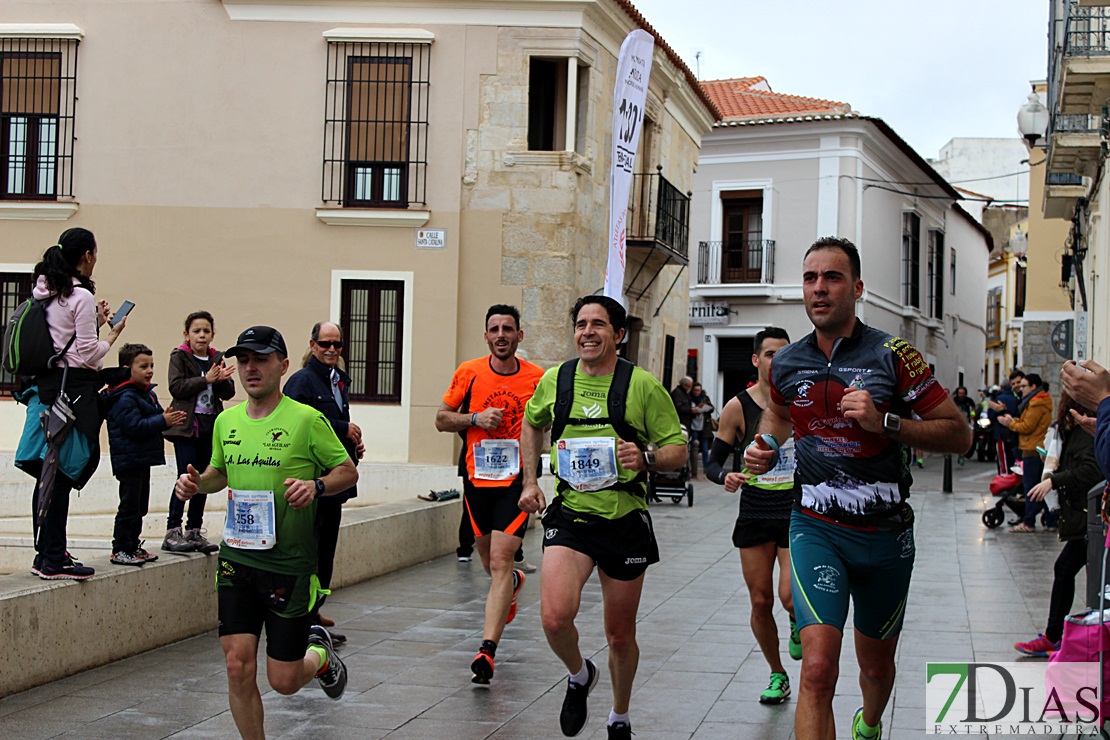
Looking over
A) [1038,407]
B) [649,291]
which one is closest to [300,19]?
[649,291]

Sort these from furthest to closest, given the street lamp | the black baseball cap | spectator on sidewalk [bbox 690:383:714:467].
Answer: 1. spectator on sidewalk [bbox 690:383:714:467]
2. the street lamp
3. the black baseball cap

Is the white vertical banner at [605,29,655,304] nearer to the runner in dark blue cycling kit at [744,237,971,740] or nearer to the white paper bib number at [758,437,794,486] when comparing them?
the white paper bib number at [758,437,794,486]

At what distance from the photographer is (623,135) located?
16.2 metres

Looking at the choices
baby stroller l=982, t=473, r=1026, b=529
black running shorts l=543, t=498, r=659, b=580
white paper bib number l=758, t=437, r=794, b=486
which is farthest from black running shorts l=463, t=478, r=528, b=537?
baby stroller l=982, t=473, r=1026, b=529

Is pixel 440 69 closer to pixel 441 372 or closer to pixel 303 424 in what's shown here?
pixel 441 372

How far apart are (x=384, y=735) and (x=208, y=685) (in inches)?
56.0

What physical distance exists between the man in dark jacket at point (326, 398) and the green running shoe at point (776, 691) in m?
2.71

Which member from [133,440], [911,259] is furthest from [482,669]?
[911,259]

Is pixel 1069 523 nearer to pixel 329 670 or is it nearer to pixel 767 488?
pixel 767 488

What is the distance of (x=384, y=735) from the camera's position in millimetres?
5996

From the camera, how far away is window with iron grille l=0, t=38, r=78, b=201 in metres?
18.6

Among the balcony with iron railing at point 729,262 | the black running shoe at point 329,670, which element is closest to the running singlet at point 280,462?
the black running shoe at point 329,670

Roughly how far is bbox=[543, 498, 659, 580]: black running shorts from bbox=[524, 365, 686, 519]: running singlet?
0.04 metres

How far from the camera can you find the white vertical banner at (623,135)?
15.8 m
